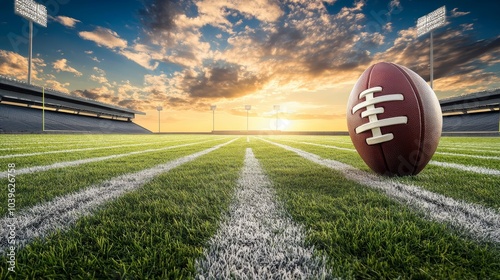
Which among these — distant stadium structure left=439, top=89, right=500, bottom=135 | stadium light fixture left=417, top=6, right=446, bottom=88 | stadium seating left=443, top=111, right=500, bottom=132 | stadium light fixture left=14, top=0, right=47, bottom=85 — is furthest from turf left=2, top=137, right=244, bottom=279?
stadium seating left=443, top=111, right=500, bottom=132

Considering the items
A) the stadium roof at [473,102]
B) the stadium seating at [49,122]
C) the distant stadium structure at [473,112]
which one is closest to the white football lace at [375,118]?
the stadium seating at [49,122]

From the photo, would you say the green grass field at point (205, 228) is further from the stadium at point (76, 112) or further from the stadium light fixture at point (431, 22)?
the stadium light fixture at point (431, 22)

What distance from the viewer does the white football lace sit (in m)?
2.20

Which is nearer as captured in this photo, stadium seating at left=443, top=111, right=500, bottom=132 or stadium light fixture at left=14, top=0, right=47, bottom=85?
stadium light fixture at left=14, top=0, right=47, bottom=85

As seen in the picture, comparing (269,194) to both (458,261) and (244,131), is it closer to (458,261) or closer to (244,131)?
(458,261)

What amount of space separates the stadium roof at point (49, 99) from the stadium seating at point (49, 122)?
1003 mm

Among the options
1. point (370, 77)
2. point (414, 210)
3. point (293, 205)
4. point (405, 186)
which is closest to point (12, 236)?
point (293, 205)

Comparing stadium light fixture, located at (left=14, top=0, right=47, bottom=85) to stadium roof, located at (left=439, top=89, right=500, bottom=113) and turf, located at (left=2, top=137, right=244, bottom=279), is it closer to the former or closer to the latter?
turf, located at (left=2, top=137, right=244, bottom=279)

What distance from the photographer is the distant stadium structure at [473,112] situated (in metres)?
28.2

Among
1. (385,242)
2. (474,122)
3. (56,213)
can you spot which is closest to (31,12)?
(56,213)

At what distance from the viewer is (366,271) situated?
862 mm

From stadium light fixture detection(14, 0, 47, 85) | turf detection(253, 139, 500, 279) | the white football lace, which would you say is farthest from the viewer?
stadium light fixture detection(14, 0, 47, 85)

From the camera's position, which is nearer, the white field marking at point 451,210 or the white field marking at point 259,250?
the white field marking at point 259,250

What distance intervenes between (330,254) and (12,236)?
153cm
